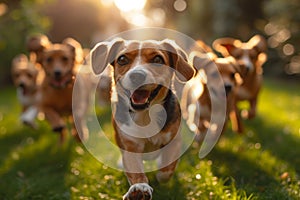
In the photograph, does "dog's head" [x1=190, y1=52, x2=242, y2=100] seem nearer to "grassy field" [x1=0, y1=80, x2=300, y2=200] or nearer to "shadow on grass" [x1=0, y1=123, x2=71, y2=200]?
"grassy field" [x1=0, y1=80, x2=300, y2=200]

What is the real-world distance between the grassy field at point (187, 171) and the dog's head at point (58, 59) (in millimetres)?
877

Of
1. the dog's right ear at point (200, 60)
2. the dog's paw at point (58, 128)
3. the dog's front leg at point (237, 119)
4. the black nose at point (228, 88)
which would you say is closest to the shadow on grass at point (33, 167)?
the dog's paw at point (58, 128)

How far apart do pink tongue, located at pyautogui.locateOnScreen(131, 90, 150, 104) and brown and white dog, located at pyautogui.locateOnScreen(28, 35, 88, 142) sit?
2.65m

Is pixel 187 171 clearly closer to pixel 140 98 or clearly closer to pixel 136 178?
pixel 136 178

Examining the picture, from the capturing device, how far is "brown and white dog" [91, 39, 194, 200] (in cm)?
359

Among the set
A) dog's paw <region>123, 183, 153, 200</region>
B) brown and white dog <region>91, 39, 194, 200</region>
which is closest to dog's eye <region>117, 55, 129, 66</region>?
brown and white dog <region>91, 39, 194, 200</region>

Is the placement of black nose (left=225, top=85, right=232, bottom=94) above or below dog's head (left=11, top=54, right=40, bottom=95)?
below

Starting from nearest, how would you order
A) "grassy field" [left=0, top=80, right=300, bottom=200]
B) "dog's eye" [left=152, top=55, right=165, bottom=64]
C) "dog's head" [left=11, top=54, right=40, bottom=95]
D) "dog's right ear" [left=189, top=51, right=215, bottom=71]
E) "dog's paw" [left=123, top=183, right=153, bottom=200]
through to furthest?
"dog's paw" [left=123, top=183, right=153, bottom=200] < "dog's eye" [left=152, top=55, right=165, bottom=64] < "grassy field" [left=0, top=80, right=300, bottom=200] < "dog's right ear" [left=189, top=51, right=215, bottom=71] < "dog's head" [left=11, top=54, right=40, bottom=95]

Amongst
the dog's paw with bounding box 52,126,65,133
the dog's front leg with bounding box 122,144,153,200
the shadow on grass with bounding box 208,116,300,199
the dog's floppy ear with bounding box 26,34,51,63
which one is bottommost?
the shadow on grass with bounding box 208,116,300,199

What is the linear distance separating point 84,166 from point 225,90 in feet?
6.24

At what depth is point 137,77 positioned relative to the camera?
345 centimetres

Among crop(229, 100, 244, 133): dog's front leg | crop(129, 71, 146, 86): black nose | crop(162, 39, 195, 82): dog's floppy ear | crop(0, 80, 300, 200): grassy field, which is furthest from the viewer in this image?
crop(229, 100, 244, 133): dog's front leg

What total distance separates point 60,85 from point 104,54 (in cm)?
239

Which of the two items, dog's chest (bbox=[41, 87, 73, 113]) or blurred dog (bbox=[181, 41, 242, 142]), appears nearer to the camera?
blurred dog (bbox=[181, 41, 242, 142])
